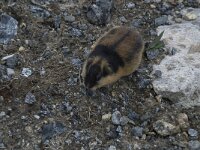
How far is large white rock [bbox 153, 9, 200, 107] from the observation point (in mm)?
6918

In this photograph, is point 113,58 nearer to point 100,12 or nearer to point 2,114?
point 100,12

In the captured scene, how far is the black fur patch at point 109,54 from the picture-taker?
21.7 ft

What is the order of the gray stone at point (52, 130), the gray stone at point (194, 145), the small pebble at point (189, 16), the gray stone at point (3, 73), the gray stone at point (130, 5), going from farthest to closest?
the gray stone at point (130, 5)
the small pebble at point (189, 16)
the gray stone at point (3, 73)
the gray stone at point (194, 145)
the gray stone at point (52, 130)

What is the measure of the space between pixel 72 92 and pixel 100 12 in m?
1.67

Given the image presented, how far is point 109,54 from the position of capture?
6.68 meters

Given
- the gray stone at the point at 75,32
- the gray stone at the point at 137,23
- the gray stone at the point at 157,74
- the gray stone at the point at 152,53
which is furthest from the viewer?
the gray stone at the point at 137,23

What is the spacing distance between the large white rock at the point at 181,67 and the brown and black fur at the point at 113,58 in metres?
0.47

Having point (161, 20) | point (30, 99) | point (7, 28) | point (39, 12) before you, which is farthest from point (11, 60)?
point (161, 20)

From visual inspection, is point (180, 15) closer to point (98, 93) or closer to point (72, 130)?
point (98, 93)

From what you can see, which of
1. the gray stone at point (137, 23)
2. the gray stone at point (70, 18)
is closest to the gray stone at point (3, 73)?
the gray stone at point (70, 18)

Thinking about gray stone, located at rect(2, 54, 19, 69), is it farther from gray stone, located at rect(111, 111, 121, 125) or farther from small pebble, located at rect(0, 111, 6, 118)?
gray stone, located at rect(111, 111, 121, 125)

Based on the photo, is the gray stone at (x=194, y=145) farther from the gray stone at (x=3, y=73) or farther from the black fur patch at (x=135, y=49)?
the gray stone at (x=3, y=73)

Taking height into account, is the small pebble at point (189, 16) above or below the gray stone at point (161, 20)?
above

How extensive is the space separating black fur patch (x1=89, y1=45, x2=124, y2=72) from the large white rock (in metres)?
0.69
